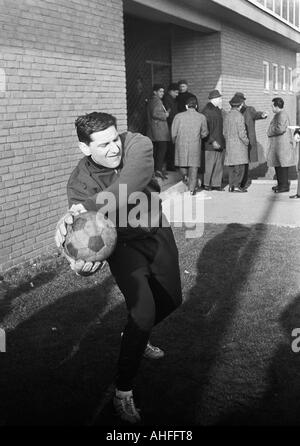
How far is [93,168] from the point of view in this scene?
3.39 m

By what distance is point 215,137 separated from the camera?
11.7m

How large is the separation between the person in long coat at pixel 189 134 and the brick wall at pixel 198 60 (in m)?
3.35

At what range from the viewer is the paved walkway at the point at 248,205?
9.26 m

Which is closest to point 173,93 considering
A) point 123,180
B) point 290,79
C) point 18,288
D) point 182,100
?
point 182,100

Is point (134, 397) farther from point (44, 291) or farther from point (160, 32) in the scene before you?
point (160, 32)

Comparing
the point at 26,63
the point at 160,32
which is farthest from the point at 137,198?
the point at 160,32

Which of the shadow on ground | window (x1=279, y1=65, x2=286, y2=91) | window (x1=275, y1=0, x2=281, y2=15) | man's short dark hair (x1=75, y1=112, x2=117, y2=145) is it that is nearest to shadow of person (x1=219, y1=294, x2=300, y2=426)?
the shadow on ground

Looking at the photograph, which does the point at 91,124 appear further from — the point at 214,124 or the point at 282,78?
the point at 282,78

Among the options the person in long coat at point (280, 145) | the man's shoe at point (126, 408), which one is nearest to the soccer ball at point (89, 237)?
the man's shoe at point (126, 408)

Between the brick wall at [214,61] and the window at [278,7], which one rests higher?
the window at [278,7]

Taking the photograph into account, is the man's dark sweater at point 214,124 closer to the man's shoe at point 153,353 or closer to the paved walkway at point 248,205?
the paved walkway at point 248,205

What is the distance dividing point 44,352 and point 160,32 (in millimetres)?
11303

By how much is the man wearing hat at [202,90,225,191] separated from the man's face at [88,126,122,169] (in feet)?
28.0

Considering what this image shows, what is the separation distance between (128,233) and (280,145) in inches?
349
